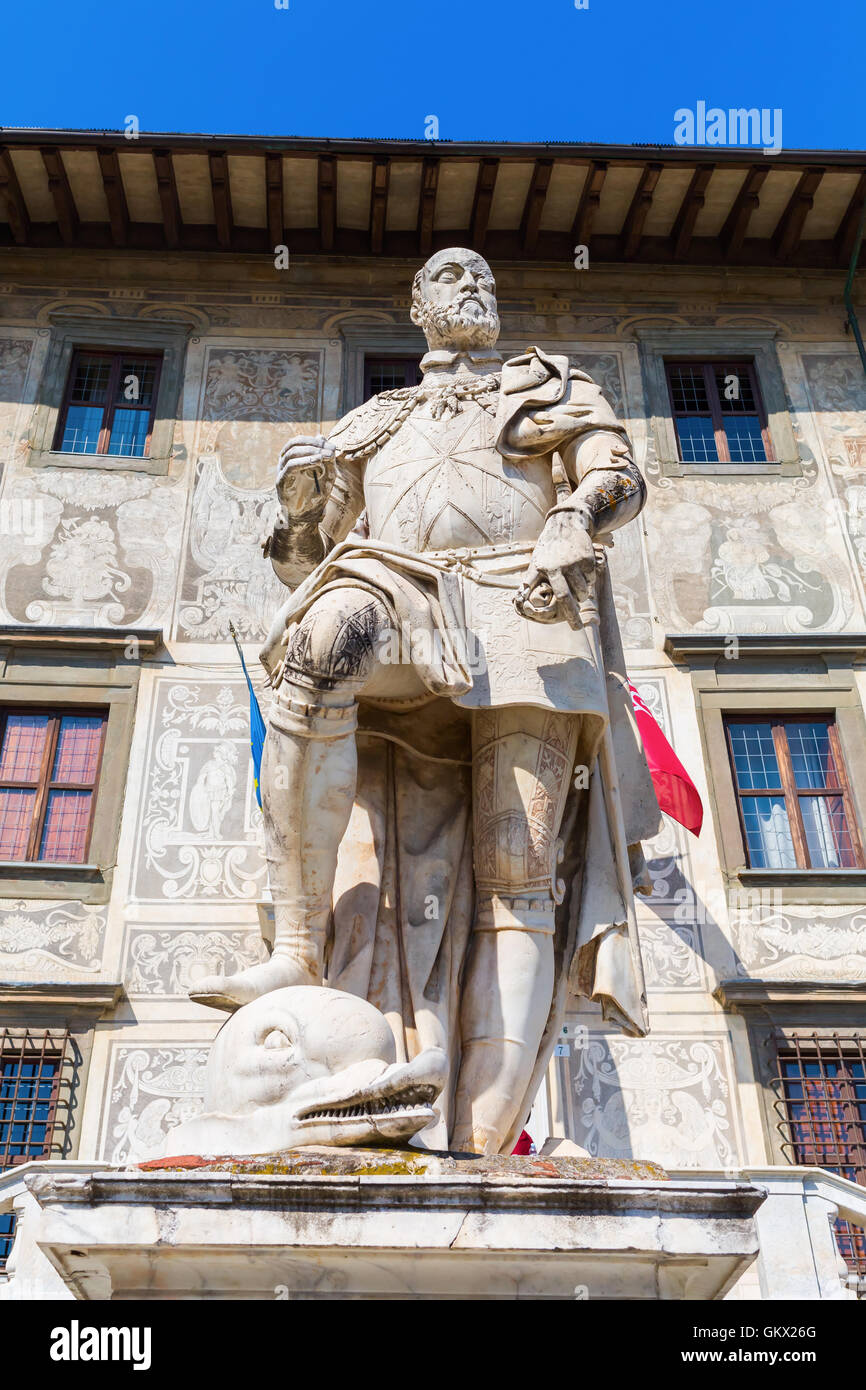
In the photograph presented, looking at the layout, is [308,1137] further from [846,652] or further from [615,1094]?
[846,652]

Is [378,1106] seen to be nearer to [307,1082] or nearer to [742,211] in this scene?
[307,1082]

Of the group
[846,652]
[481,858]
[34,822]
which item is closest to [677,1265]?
[481,858]

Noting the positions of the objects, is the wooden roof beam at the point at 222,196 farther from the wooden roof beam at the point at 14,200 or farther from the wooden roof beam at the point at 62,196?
the wooden roof beam at the point at 14,200

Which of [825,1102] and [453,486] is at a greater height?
[825,1102]

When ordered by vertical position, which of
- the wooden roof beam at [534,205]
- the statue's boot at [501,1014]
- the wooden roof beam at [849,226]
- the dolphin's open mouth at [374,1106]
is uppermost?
the wooden roof beam at [849,226]

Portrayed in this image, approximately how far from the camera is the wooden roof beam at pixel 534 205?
41.4 feet

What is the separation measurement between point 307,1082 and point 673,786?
23.9 feet

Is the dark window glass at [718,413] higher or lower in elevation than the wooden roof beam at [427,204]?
lower

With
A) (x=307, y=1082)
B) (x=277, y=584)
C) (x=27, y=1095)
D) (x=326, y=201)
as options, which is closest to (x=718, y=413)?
(x=326, y=201)

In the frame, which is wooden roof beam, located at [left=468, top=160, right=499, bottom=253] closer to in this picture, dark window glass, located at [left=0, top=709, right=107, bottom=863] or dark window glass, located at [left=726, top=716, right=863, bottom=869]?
dark window glass, located at [left=726, top=716, right=863, bottom=869]

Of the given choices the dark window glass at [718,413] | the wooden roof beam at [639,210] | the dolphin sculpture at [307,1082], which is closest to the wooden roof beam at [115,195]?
the wooden roof beam at [639,210]

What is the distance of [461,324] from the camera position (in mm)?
4527

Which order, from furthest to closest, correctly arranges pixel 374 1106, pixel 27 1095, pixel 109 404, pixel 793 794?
pixel 109 404 < pixel 793 794 < pixel 27 1095 < pixel 374 1106

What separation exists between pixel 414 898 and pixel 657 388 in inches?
392
